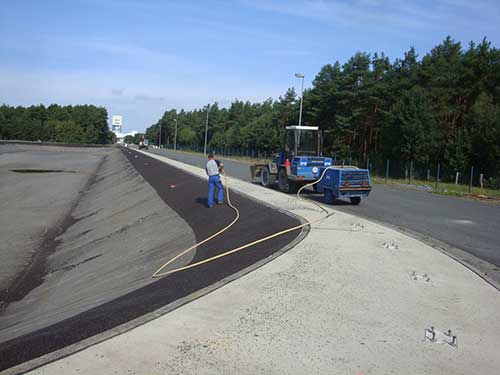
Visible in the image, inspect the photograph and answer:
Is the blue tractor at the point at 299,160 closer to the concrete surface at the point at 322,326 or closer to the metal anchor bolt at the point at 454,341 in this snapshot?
the concrete surface at the point at 322,326

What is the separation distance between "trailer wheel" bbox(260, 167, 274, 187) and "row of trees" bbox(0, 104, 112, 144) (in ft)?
383

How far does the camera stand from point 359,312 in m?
5.60

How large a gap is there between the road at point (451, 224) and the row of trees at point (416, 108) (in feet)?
59.3

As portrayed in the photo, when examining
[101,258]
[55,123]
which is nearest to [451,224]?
[101,258]

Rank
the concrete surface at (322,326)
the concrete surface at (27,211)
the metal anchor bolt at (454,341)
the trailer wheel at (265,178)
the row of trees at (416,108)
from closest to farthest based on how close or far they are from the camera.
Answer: the concrete surface at (322,326) < the metal anchor bolt at (454,341) < the concrete surface at (27,211) < the trailer wheel at (265,178) < the row of trees at (416,108)

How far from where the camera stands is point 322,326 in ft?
16.9

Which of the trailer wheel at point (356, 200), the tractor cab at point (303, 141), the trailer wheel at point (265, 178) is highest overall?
the tractor cab at point (303, 141)

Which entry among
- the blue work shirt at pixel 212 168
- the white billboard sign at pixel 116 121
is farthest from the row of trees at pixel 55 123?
the blue work shirt at pixel 212 168

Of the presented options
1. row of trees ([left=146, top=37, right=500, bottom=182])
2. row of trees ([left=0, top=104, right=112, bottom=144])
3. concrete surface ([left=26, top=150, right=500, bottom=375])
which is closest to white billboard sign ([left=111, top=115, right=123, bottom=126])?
row of trees ([left=0, top=104, right=112, bottom=144])

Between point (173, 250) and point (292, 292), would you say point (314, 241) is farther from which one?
point (173, 250)

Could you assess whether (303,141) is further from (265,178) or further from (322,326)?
(322,326)

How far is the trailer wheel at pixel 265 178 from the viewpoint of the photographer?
2105cm

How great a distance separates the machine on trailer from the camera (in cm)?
1540

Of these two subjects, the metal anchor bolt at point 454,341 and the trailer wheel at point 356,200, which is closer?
the metal anchor bolt at point 454,341
